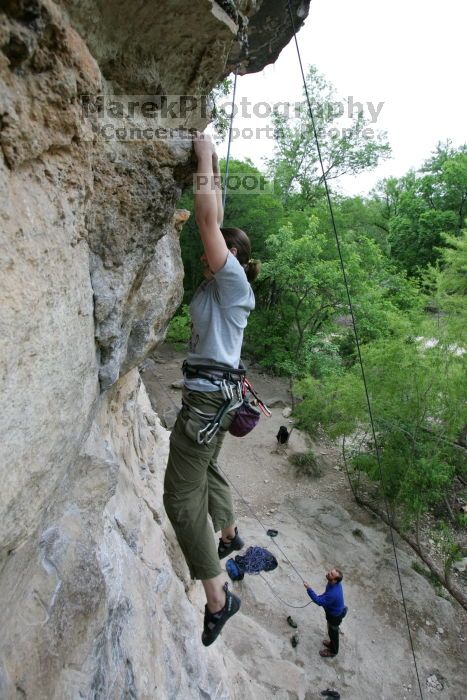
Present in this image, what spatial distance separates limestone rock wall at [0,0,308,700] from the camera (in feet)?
4.98

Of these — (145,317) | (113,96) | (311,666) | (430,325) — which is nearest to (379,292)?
(430,325)

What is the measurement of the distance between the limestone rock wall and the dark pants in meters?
3.10

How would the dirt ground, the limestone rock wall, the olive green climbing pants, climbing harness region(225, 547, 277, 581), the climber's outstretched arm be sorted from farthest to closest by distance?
1. climbing harness region(225, 547, 277, 581)
2. the dirt ground
3. the olive green climbing pants
4. the climber's outstretched arm
5. the limestone rock wall

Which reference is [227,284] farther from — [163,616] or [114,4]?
[163,616]

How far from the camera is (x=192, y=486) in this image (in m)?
2.85

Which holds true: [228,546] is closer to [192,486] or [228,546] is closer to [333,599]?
[192,486]

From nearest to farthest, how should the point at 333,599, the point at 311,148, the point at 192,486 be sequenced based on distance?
the point at 192,486 < the point at 333,599 < the point at 311,148

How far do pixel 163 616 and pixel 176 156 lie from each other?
336cm

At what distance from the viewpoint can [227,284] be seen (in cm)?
251

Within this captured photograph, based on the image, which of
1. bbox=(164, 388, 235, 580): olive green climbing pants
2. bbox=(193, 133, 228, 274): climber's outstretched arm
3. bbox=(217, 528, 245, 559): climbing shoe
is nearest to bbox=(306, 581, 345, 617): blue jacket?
bbox=(217, 528, 245, 559): climbing shoe

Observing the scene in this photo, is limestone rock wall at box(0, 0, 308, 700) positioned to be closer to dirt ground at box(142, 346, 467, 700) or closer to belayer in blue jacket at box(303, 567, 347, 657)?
dirt ground at box(142, 346, 467, 700)

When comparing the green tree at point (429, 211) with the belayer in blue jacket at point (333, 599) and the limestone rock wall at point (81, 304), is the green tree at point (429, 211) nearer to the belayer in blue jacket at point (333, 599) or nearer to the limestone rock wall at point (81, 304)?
the belayer in blue jacket at point (333, 599)

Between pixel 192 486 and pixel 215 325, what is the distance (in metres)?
1.08

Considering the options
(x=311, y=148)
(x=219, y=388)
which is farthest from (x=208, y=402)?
(x=311, y=148)
